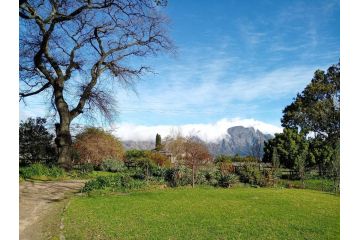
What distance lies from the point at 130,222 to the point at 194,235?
2.04 metres

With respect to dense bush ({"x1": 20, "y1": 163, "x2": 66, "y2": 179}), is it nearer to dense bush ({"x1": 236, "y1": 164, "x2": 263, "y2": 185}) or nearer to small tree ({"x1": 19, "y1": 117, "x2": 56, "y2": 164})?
small tree ({"x1": 19, "y1": 117, "x2": 56, "y2": 164})

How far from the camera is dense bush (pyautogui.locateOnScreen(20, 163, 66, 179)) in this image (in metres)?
20.1

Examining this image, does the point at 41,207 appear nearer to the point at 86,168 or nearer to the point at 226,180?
the point at 226,180

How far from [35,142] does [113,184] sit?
14891 mm

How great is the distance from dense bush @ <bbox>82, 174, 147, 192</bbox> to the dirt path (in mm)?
767

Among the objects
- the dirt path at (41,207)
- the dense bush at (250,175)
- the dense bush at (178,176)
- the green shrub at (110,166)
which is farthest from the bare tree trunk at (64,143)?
the dense bush at (250,175)

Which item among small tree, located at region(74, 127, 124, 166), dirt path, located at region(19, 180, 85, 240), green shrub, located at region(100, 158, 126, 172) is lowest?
green shrub, located at region(100, 158, 126, 172)

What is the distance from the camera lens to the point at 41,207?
1188 centimetres

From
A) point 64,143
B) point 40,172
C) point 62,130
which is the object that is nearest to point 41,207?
point 40,172

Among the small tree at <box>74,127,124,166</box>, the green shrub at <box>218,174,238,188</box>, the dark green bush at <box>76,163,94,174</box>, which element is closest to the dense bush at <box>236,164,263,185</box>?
the green shrub at <box>218,174,238,188</box>

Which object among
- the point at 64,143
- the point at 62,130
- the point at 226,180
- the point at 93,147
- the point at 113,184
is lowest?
the point at 226,180
